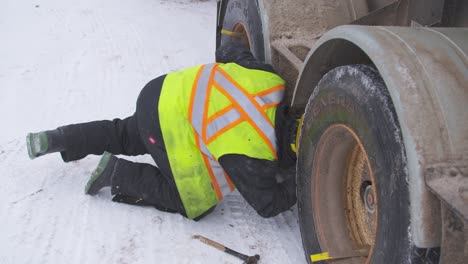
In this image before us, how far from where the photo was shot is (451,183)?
130 cm

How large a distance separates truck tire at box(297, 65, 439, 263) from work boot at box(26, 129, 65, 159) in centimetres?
161

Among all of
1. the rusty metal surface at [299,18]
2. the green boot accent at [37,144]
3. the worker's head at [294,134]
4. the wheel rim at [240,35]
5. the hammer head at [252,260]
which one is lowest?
the hammer head at [252,260]

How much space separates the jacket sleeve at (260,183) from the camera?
247 cm

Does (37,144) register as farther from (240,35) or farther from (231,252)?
(240,35)

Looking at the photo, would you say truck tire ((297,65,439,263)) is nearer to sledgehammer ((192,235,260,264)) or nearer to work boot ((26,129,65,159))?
sledgehammer ((192,235,260,264))

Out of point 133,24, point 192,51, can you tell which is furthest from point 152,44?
point 133,24

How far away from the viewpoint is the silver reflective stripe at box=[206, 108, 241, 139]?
250 centimetres

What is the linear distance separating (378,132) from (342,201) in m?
0.62

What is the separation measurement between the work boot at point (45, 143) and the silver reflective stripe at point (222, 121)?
3.41 feet

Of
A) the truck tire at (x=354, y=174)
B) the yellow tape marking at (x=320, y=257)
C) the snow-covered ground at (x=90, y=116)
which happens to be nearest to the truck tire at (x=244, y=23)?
the snow-covered ground at (x=90, y=116)

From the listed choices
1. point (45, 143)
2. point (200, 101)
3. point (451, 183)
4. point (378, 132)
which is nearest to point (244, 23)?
point (200, 101)

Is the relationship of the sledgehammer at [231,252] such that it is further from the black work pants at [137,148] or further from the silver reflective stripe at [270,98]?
the silver reflective stripe at [270,98]

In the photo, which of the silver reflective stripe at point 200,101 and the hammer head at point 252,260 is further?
the silver reflective stripe at point 200,101

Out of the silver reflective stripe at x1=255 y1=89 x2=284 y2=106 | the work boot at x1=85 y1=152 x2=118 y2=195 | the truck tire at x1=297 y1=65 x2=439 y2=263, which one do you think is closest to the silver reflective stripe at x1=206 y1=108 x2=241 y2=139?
the silver reflective stripe at x1=255 y1=89 x2=284 y2=106
